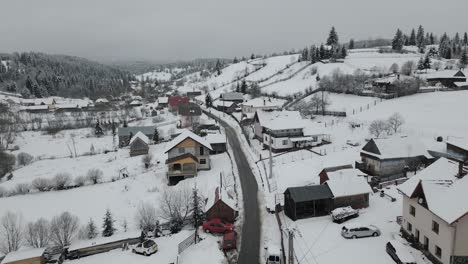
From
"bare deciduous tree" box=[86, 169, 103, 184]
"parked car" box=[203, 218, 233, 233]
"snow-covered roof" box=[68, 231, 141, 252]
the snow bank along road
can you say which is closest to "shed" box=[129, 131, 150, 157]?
"bare deciduous tree" box=[86, 169, 103, 184]

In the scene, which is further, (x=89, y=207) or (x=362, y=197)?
(x=89, y=207)

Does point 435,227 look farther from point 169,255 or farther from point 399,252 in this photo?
point 169,255

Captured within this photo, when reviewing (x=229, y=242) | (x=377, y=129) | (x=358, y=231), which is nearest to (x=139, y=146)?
(x=229, y=242)

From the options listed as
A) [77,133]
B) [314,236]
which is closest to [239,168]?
[314,236]

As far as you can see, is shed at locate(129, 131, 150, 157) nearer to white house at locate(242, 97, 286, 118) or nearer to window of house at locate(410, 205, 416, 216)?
white house at locate(242, 97, 286, 118)

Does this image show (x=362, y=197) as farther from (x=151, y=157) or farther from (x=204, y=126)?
(x=204, y=126)
